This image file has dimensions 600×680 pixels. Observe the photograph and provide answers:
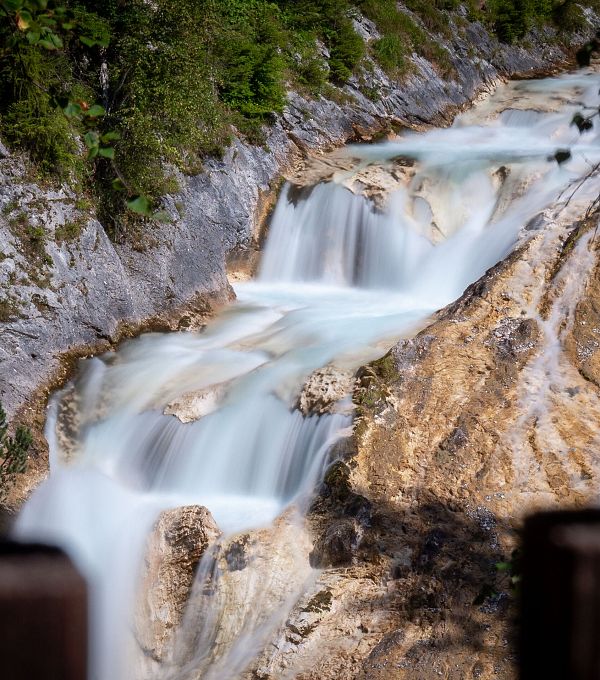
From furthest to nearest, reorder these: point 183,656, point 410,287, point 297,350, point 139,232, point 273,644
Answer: point 410,287
point 139,232
point 297,350
point 183,656
point 273,644

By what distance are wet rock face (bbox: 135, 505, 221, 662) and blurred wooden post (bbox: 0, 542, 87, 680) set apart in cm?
562

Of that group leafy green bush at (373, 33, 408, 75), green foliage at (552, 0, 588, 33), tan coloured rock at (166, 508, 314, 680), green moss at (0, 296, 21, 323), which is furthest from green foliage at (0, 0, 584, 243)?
green foliage at (552, 0, 588, 33)

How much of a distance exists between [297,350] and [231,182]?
4.25 m

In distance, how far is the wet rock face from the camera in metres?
6.20

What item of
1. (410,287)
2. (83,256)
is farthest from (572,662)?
(410,287)

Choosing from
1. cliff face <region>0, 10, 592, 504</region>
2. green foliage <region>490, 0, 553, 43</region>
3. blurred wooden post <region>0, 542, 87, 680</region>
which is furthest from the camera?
green foliage <region>490, 0, 553, 43</region>

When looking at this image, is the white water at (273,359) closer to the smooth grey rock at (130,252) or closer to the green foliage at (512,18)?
the smooth grey rock at (130,252)

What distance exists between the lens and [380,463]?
20.8ft

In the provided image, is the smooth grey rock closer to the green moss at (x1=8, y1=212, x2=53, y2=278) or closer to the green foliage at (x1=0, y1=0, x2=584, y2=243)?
the green moss at (x1=8, y1=212, x2=53, y2=278)

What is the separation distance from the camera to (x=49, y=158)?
948 centimetres

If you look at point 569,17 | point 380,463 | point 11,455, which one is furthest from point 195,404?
point 569,17

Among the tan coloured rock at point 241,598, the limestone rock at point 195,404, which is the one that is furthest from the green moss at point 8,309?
the tan coloured rock at point 241,598

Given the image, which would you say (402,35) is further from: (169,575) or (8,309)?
(169,575)

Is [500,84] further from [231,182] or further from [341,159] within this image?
[231,182]
